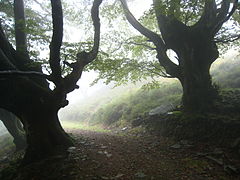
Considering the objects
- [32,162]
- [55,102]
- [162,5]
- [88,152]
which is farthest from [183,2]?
[32,162]

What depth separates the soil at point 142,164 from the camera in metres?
3.66

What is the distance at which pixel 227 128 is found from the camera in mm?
5066

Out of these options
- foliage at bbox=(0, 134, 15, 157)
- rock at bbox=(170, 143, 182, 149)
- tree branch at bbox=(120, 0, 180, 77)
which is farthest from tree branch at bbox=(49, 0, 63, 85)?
foliage at bbox=(0, 134, 15, 157)

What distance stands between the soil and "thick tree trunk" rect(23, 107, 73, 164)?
477mm

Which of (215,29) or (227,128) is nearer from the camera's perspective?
(227,128)

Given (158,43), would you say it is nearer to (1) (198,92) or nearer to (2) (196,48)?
(2) (196,48)

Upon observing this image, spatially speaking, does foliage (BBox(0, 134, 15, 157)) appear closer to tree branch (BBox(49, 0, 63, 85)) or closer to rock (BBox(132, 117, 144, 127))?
rock (BBox(132, 117, 144, 127))

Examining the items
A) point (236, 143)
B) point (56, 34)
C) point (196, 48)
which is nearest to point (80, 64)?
point (56, 34)

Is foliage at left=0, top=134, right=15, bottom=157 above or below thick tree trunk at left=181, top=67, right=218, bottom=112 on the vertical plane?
below

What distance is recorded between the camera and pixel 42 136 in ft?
16.6

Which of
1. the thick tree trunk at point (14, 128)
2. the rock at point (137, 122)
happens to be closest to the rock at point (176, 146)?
the rock at point (137, 122)

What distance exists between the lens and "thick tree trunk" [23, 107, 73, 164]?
16.1ft

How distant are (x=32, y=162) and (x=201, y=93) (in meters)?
7.13

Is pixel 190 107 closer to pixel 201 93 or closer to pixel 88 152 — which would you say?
pixel 201 93
